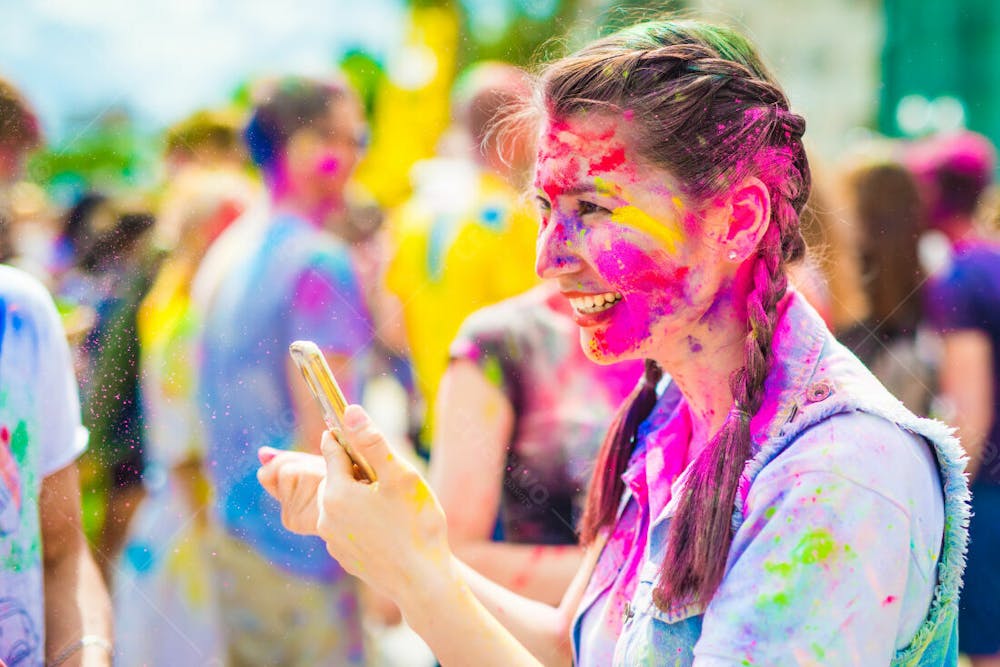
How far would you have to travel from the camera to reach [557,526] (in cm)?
198

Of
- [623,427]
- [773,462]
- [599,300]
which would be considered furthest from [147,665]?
[773,462]

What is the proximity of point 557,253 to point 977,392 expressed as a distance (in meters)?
1.92

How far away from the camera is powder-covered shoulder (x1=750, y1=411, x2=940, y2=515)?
3.33 ft

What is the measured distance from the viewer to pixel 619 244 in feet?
3.94

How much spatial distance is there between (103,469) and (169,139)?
0.85 metres

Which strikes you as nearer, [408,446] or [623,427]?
[623,427]

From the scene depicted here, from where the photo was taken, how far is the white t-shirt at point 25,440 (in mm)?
1351

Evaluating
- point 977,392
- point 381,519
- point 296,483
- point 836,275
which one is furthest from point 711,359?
point 977,392

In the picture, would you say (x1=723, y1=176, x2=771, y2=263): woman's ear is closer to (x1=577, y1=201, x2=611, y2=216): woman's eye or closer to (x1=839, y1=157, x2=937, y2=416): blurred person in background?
(x1=577, y1=201, x2=611, y2=216): woman's eye

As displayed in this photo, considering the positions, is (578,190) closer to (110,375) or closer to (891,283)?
(110,375)

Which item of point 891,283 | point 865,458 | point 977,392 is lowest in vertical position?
point 977,392

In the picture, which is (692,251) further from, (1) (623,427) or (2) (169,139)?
(2) (169,139)

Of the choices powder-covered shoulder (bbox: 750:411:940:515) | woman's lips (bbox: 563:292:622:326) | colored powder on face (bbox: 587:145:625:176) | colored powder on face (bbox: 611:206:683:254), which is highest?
colored powder on face (bbox: 587:145:625:176)

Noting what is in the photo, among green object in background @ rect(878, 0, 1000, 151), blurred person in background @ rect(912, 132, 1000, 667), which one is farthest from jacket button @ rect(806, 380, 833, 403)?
green object in background @ rect(878, 0, 1000, 151)
